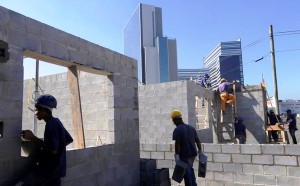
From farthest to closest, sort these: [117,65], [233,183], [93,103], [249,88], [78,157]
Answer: [249,88] → [93,103] → [233,183] → [117,65] → [78,157]

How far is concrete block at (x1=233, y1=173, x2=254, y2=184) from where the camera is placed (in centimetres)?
629

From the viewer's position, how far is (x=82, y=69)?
5320 mm

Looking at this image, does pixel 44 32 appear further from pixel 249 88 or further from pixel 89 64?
pixel 249 88

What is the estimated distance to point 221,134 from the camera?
1227 centimetres

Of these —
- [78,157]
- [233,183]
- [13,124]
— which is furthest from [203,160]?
[13,124]

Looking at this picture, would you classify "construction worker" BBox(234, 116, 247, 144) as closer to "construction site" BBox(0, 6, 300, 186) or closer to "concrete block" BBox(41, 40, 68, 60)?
"construction site" BBox(0, 6, 300, 186)

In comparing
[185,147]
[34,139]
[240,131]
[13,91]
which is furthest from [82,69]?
[240,131]

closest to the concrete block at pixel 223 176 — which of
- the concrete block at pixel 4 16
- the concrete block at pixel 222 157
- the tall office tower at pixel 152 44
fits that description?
the concrete block at pixel 222 157

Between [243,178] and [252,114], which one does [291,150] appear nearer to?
[243,178]

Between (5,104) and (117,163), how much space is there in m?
2.62

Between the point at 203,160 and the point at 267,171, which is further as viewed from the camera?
the point at 267,171

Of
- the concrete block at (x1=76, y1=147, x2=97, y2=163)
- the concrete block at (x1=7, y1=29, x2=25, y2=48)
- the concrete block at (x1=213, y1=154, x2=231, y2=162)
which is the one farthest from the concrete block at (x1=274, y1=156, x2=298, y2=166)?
the concrete block at (x1=7, y1=29, x2=25, y2=48)

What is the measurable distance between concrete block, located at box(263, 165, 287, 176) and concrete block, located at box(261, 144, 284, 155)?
0.28m

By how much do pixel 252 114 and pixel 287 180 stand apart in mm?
6427
